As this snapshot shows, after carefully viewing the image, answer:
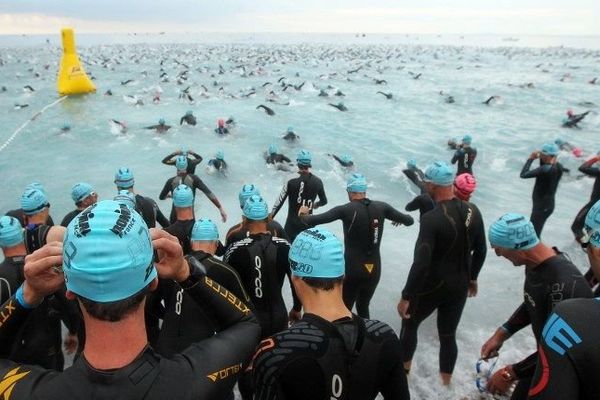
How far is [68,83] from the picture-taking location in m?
23.0

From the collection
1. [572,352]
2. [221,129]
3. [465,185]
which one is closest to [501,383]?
[572,352]

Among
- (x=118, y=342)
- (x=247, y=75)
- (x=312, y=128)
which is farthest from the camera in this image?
(x=247, y=75)

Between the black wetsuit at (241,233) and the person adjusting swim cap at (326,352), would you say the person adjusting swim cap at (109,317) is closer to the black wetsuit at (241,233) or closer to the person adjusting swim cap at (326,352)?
the person adjusting swim cap at (326,352)

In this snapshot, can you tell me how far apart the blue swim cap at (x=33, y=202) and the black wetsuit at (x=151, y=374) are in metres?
3.20

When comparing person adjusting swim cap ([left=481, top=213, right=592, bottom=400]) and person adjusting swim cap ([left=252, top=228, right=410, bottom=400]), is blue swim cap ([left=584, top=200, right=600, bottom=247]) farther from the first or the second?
person adjusting swim cap ([left=252, top=228, right=410, bottom=400])

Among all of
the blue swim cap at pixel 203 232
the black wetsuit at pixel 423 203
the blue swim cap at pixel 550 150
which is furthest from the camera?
the blue swim cap at pixel 550 150

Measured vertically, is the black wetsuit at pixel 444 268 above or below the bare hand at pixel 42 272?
below

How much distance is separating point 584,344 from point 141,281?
166cm

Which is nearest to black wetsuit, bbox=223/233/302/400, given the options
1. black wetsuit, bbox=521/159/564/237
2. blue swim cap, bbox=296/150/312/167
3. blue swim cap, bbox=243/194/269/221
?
blue swim cap, bbox=243/194/269/221

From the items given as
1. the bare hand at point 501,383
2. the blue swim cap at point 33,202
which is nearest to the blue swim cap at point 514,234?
the bare hand at point 501,383

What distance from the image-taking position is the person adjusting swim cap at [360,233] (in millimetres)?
4598

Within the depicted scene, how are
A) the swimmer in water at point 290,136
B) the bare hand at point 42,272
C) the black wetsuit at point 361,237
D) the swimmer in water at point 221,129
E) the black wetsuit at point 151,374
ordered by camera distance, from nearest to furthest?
the black wetsuit at point 151,374 → the bare hand at point 42,272 → the black wetsuit at point 361,237 → the swimmer in water at point 290,136 → the swimmer in water at point 221,129

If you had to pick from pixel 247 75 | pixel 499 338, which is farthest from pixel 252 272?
pixel 247 75

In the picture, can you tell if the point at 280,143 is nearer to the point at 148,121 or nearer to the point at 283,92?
the point at 148,121
